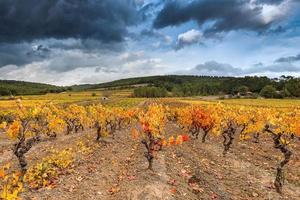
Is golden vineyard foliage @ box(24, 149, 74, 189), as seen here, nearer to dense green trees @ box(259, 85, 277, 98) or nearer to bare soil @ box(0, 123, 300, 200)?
bare soil @ box(0, 123, 300, 200)

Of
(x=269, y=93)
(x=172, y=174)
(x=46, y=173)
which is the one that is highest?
(x=46, y=173)

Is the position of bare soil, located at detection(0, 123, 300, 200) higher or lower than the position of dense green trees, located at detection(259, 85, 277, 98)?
higher

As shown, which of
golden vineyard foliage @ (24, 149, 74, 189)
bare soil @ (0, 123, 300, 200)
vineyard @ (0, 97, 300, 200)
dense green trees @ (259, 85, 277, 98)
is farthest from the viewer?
dense green trees @ (259, 85, 277, 98)

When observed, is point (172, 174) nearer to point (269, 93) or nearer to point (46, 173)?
point (46, 173)

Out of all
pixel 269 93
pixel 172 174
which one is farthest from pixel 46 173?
pixel 269 93

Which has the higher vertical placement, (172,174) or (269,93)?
(172,174)

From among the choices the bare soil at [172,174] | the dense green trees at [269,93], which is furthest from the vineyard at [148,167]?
the dense green trees at [269,93]

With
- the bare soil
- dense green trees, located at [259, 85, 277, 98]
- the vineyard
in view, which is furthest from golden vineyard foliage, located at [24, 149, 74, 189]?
dense green trees, located at [259, 85, 277, 98]

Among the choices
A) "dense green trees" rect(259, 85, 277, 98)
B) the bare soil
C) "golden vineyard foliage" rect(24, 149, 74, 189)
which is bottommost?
"dense green trees" rect(259, 85, 277, 98)

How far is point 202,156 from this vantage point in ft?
111

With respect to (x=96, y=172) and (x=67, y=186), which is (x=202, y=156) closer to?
(x=96, y=172)

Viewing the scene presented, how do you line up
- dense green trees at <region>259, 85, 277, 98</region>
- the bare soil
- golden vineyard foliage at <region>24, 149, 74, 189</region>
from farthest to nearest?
dense green trees at <region>259, 85, 277, 98</region>
golden vineyard foliage at <region>24, 149, 74, 189</region>
the bare soil

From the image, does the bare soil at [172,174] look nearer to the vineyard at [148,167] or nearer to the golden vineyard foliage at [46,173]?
the vineyard at [148,167]

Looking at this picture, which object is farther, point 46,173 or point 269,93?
point 269,93
